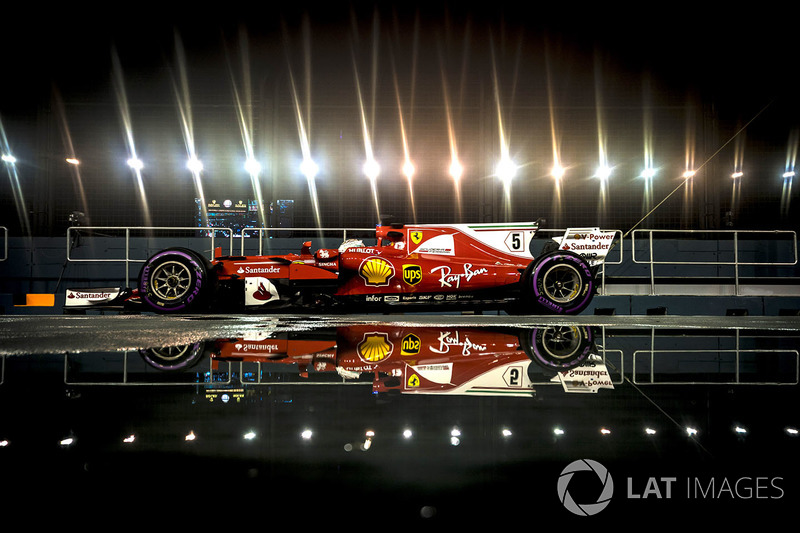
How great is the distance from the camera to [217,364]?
165cm

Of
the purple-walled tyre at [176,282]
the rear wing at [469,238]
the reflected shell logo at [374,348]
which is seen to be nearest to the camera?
the reflected shell logo at [374,348]

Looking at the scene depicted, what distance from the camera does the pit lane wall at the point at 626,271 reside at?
7.57 metres

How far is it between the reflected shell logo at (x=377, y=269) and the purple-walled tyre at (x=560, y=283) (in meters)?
1.75

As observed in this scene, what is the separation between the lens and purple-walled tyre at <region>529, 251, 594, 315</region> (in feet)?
18.3

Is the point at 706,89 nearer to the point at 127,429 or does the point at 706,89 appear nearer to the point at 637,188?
the point at 637,188

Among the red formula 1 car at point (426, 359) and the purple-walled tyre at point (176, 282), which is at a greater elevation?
the purple-walled tyre at point (176, 282)

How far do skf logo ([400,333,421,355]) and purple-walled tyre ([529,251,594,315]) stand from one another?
3.32m

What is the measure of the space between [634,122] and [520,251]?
910 cm

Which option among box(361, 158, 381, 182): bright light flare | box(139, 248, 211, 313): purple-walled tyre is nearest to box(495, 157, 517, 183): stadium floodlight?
box(361, 158, 381, 182): bright light flare

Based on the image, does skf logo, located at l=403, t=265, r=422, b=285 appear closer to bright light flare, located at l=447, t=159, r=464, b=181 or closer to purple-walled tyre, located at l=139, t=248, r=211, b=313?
purple-walled tyre, located at l=139, t=248, r=211, b=313

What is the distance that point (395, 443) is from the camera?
29.6 inches

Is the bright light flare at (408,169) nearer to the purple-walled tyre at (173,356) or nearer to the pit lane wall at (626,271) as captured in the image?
the pit lane wall at (626,271)

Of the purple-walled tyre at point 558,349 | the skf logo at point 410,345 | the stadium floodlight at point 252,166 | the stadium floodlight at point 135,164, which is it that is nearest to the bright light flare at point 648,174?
the stadium floodlight at point 252,166

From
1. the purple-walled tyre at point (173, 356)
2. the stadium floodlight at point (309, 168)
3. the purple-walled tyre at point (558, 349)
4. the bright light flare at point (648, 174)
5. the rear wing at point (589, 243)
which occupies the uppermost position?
the stadium floodlight at point (309, 168)
